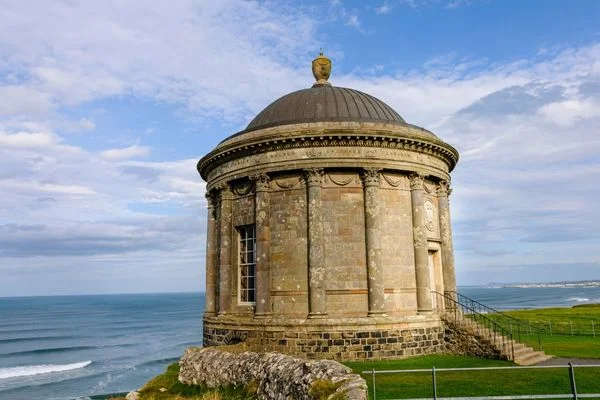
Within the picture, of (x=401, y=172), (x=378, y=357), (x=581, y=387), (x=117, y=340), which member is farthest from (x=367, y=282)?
(x=117, y=340)

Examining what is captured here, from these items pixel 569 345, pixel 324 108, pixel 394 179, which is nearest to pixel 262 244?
pixel 394 179

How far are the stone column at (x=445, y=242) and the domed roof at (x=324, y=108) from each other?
138 inches

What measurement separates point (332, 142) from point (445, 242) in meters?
7.01

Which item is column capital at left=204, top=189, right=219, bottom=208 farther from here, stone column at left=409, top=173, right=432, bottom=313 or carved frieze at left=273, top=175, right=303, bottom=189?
stone column at left=409, top=173, right=432, bottom=313

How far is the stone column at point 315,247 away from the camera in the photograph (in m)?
17.0

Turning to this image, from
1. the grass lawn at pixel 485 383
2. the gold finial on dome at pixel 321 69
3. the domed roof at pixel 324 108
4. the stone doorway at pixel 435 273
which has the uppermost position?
the gold finial on dome at pixel 321 69

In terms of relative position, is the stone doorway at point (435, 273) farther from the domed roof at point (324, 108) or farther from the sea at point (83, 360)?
the sea at point (83, 360)

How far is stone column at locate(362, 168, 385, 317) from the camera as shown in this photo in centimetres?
1716

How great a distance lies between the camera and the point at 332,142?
1783cm

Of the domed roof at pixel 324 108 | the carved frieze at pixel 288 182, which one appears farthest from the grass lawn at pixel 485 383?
the domed roof at pixel 324 108

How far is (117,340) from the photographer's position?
213 feet

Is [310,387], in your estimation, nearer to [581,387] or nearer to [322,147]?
[581,387]

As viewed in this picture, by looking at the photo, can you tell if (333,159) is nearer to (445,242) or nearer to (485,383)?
(445,242)

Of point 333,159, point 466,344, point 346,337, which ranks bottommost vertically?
point 466,344
